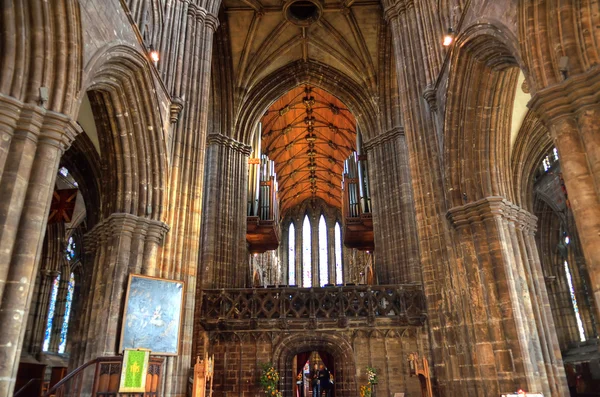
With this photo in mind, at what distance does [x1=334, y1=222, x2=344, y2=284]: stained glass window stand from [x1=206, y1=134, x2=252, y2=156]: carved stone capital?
18497 millimetres

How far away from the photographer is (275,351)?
44.9 feet

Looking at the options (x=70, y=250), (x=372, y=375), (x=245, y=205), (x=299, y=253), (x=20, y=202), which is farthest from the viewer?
(x=299, y=253)

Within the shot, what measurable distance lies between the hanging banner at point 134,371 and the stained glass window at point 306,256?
28867 mm

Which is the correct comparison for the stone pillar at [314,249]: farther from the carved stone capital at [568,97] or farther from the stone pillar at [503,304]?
the carved stone capital at [568,97]

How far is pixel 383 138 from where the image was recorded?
19125 mm

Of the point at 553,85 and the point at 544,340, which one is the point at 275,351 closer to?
the point at 544,340

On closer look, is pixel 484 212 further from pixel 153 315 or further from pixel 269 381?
pixel 269 381

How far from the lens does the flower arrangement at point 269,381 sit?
12914 mm

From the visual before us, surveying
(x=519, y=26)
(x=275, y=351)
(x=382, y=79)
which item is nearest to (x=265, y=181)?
(x=382, y=79)

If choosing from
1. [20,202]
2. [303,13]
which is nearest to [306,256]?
[303,13]

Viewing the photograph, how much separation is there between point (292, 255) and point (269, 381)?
935 inches

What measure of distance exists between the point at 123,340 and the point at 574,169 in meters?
8.15

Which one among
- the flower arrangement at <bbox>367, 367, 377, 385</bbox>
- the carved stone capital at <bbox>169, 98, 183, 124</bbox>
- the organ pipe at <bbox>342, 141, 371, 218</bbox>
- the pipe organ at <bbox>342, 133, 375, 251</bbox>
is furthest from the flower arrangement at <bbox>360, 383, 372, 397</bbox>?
the carved stone capital at <bbox>169, 98, 183, 124</bbox>

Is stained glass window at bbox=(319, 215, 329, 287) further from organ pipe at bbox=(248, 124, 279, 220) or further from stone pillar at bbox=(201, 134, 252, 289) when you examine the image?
stone pillar at bbox=(201, 134, 252, 289)
